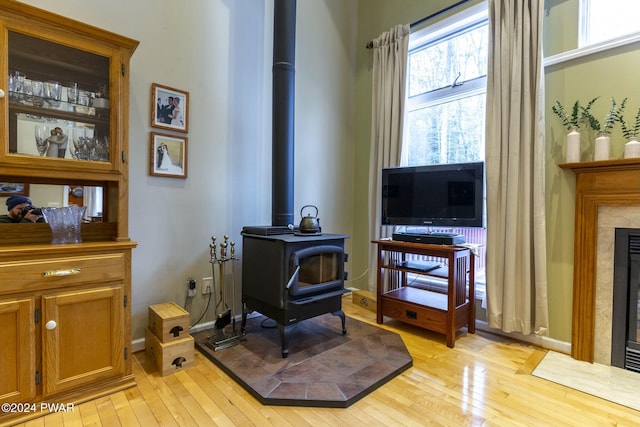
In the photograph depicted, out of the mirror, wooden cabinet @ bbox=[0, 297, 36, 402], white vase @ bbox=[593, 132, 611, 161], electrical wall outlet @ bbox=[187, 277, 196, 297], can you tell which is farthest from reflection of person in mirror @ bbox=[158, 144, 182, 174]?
white vase @ bbox=[593, 132, 611, 161]

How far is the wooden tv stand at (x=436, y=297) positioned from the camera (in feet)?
7.70

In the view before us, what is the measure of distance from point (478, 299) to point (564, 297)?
0.60m

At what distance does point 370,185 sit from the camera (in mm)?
3346

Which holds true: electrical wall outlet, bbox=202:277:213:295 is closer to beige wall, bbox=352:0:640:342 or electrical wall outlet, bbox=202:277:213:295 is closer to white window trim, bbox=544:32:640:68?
beige wall, bbox=352:0:640:342

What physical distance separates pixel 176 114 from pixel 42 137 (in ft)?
2.84

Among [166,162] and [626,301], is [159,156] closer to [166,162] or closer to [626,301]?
[166,162]

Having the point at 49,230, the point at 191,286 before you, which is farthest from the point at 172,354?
the point at 49,230

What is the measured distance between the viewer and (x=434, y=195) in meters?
2.65

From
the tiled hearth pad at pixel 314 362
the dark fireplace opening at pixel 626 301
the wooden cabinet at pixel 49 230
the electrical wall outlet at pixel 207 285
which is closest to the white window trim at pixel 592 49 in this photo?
the dark fireplace opening at pixel 626 301

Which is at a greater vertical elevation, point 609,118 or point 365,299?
point 609,118

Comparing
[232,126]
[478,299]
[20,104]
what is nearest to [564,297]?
[478,299]

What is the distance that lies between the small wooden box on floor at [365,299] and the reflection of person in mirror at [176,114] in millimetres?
2243

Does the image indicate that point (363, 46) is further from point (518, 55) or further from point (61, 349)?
point (61, 349)

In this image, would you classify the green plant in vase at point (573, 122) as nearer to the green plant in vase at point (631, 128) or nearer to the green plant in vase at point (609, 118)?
the green plant in vase at point (609, 118)
